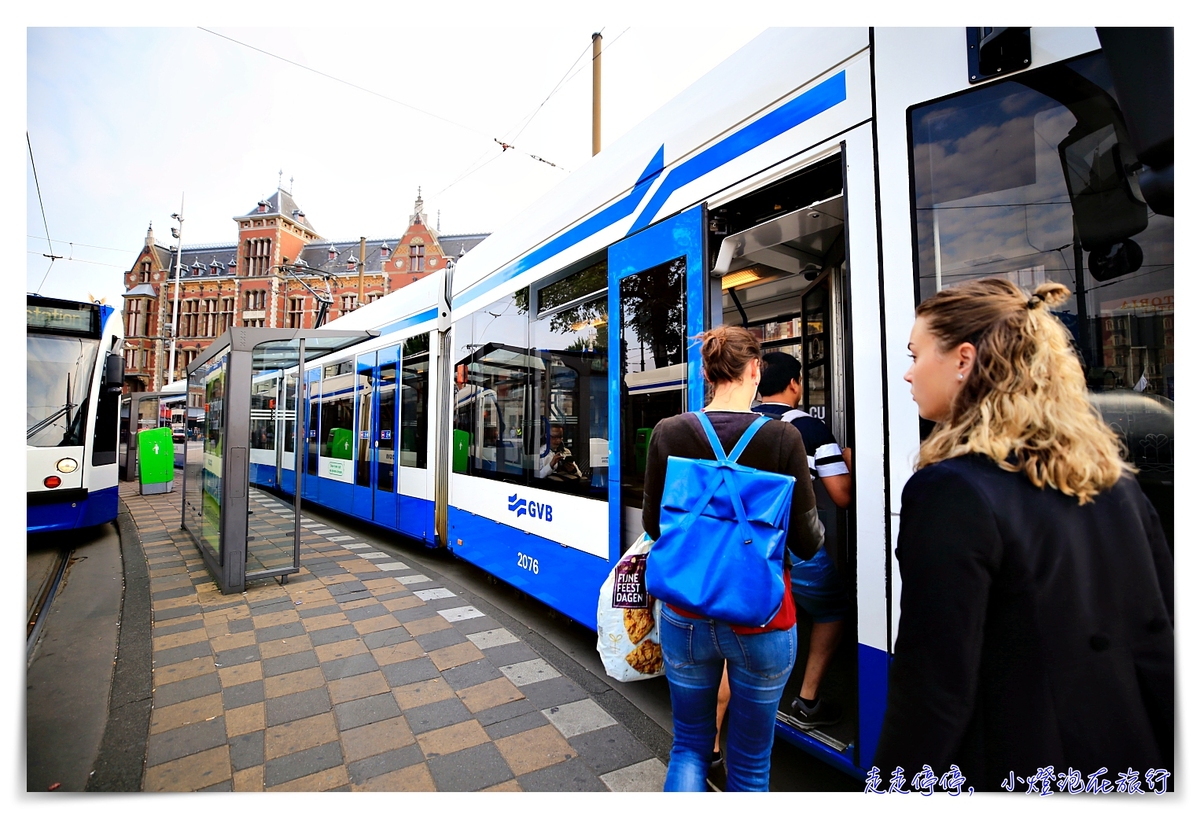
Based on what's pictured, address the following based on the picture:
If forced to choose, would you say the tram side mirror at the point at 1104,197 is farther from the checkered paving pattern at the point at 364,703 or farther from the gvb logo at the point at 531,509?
Answer: the gvb logo at the point at 531,509

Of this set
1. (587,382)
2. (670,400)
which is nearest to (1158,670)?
(670,400)

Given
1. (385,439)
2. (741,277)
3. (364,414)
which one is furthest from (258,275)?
(741,277)

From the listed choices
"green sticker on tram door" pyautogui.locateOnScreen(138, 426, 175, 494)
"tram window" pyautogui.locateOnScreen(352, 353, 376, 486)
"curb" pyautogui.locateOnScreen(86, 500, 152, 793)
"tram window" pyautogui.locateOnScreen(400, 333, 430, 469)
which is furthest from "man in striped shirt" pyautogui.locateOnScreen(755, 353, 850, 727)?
"green sticker on tram door" pyautogui.locateOnScreen(138, 426, 175, 494)

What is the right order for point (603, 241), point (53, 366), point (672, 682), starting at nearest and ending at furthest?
1. point (672, 682)
2. point (603, 241)
3. point (53, 366)

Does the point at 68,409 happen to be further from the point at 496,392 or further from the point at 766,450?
the point at 766,450

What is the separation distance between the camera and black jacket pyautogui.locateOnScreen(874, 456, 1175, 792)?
3.20 ft

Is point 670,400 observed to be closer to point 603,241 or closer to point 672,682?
point 603,241

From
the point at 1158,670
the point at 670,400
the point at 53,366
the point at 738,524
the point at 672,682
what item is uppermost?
the point at 53,366

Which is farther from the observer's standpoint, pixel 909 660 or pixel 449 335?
pixel 449 335

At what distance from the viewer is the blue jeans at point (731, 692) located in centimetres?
162

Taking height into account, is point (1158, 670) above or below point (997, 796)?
above

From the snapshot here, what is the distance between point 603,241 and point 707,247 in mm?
917

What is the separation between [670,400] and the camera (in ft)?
9.12

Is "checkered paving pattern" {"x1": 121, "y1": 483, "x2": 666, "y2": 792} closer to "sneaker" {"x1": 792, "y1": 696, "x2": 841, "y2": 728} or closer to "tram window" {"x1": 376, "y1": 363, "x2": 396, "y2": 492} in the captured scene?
"sneaker" {"x1": 792, "y1": 696, "x2": 841, "y2": 728}
